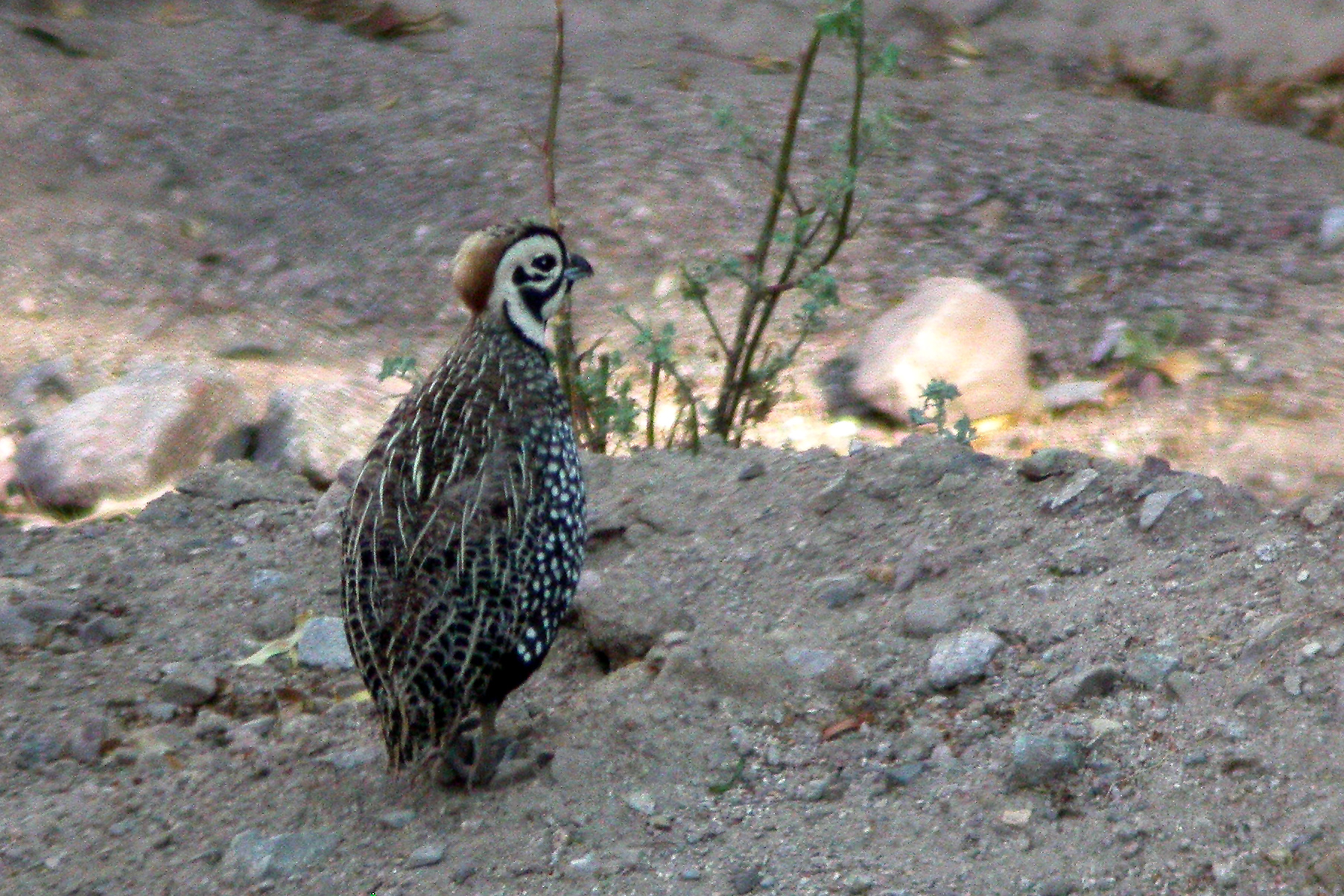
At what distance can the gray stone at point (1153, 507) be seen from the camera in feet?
13.6

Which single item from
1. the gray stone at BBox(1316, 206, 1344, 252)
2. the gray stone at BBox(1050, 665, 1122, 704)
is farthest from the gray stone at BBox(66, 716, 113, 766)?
the gray stone at BBox(1316, 206, 1344, 252)

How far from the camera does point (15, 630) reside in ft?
15.0

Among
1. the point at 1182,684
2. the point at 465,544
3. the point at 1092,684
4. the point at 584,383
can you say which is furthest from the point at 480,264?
the point at 1182,684

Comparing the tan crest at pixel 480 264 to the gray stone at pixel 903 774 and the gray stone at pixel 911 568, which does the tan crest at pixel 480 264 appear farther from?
the gray stone at pixel 903 774

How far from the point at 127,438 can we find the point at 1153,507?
364 cm

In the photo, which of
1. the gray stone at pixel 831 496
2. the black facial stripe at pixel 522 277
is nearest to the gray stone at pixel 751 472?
the gray stone at pixel 831 496

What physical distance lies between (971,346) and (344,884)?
3369 millimetres

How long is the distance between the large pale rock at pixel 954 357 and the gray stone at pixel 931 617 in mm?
1862

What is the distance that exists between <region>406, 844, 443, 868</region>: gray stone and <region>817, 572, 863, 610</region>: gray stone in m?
1.27

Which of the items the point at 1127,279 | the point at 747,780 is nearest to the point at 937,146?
the point at 1127,279

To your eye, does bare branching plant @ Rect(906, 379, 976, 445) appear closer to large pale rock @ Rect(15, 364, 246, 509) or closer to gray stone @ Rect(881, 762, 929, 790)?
gray stone @ Rect(881, 762, 929, 790)

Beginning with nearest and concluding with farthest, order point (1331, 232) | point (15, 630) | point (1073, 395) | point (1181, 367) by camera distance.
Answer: point (15, 630)
point (1073, 395)
point (1181, 367)
point (1331, 232)

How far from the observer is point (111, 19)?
9344 mm

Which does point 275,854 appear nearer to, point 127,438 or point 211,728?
point 211,728
